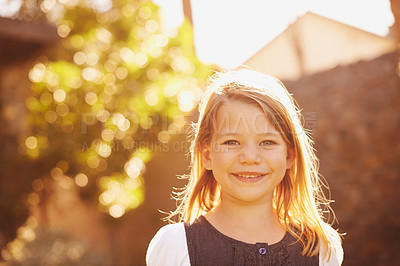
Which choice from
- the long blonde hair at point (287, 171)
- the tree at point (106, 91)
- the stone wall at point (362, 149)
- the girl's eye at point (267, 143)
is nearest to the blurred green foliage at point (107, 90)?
the tree at point (106, 91)

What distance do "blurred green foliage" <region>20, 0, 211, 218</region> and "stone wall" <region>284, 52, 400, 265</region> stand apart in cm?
157

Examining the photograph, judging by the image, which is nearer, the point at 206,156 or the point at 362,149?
the point at 206,156

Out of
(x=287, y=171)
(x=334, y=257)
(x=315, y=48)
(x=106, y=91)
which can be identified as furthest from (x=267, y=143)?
(x=315, y=48)

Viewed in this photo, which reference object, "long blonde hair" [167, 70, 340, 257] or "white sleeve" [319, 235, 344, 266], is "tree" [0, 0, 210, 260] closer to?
"long blonde hair" [167, 70, 340, 257]

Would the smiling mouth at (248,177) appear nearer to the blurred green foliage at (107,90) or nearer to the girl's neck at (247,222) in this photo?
the girl's neck at (247,222)

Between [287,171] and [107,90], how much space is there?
12.8 feet

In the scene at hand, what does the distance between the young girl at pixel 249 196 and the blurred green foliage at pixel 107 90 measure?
139 inches

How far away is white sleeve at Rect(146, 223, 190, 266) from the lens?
1.59 m

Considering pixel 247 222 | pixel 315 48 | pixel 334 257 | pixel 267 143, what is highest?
pixel 315 48

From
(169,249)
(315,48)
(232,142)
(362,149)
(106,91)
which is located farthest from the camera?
(315,48)

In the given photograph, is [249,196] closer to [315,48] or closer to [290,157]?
[290,157]

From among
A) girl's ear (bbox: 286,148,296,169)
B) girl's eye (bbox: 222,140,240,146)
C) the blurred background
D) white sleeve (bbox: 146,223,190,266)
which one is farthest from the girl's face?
the blurred background

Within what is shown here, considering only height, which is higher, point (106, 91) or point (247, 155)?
point (106, 91)

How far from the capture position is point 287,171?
75.5 inches
